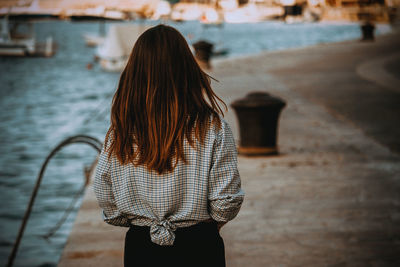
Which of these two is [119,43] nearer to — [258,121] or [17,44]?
[258,121]

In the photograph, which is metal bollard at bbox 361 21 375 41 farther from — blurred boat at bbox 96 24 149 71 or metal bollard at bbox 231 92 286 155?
metal bollard at bbox 231 92 286 155

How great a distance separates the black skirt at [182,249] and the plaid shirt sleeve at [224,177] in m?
0.15

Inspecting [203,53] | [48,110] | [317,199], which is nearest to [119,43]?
[48,110]

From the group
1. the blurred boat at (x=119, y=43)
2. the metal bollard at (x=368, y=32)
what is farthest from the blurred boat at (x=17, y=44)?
the metal bollard at (x=368, y=32)

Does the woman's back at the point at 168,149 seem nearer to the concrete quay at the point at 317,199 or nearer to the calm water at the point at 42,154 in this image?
the concrete quay at the point at 317,199

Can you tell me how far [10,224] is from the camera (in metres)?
8.34

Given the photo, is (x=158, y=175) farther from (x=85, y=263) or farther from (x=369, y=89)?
(x=369, y=89)

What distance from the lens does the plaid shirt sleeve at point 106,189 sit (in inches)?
85.4

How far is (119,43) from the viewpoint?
36562 mm

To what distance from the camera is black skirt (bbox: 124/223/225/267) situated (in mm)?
2184

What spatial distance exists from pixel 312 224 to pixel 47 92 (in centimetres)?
3105

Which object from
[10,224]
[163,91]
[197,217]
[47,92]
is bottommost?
[47,92]

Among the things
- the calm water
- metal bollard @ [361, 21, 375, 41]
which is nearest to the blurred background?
the calm water

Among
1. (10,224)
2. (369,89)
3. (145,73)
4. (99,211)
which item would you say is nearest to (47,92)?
(369,89)
